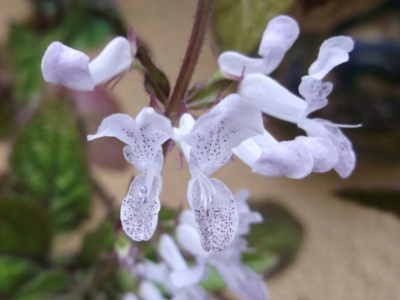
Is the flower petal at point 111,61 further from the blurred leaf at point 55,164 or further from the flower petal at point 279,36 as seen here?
the blurred leaf at point 55,164

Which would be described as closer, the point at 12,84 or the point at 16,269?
the point at 16,269

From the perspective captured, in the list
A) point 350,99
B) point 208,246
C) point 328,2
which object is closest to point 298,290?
point 350,99

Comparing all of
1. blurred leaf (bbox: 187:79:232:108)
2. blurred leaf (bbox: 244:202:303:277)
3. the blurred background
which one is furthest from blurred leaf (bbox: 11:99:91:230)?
blurred leaf (bbox: 187:79:232:108)

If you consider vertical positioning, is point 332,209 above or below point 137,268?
below

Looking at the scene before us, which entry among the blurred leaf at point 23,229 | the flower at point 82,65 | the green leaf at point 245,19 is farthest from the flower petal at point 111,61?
the blurred leaf at point 23,229

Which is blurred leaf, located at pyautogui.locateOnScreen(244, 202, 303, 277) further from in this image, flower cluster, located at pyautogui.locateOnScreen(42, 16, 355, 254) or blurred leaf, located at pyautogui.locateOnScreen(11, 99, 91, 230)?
flower cluster, located at pyautogui.locateOnScreen(42, 16, 355, 254)

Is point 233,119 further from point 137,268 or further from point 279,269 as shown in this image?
point 279,269

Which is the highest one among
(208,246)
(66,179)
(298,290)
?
(208,246)
